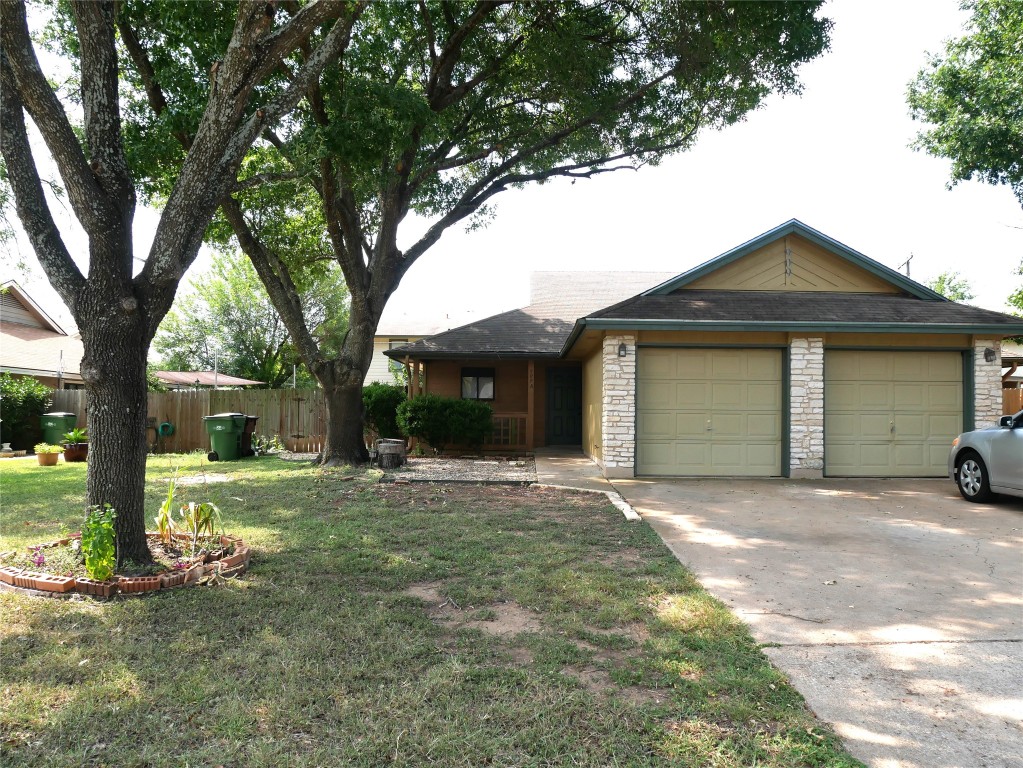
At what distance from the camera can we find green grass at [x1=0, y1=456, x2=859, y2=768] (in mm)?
2715

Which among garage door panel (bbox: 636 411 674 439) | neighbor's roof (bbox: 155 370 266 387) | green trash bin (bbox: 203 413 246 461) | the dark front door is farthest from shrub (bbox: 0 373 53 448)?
garage door panel (bbox: 636 411 674 439)

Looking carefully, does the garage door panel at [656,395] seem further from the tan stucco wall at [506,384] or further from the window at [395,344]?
the window at [395,344]

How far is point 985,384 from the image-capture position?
1087 centimetres

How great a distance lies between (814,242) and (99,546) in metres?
11.9

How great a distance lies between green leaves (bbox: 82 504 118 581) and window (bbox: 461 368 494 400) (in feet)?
43.0

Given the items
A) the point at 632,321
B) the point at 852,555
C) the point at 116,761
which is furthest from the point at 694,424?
the point at 116,761

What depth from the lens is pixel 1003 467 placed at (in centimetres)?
802

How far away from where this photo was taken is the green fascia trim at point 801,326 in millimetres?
10367

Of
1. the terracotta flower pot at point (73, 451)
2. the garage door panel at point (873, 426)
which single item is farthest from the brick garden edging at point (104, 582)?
the terracotta flower pot at point (73, 451)

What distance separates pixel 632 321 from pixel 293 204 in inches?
368

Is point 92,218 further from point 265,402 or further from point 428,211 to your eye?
point 265,402

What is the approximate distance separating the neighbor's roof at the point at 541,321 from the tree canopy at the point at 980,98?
26.7ft

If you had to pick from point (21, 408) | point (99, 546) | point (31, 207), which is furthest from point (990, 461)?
point (21, 408)

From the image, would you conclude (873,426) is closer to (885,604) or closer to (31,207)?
(885,604)
